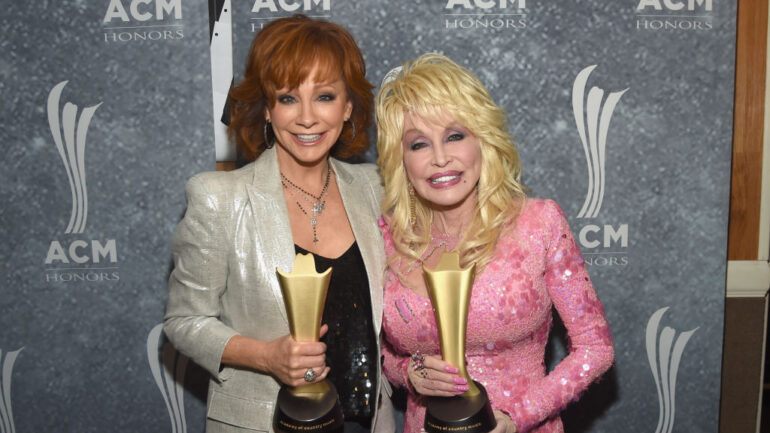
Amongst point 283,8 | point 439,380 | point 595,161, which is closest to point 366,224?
point 439,380

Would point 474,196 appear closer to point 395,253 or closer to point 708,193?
point 395,253

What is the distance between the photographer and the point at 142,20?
2297 mm

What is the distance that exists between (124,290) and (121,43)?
0.95 metres

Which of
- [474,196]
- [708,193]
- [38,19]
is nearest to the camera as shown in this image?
[474,196]

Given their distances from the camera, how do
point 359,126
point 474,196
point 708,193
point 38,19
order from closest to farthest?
1. point 474,196
2. point 359,126
3. point 38,19
4. point 708,193

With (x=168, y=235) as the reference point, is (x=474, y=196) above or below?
above

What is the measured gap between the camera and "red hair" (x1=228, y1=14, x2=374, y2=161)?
1.65 m

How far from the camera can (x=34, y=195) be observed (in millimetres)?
2363

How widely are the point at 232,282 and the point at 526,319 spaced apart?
0.80m

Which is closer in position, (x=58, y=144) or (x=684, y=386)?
(x=58, y=144)

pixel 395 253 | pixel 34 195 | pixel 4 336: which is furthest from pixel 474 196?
pixel 4 336

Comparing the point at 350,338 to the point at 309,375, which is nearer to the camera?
the point at 309,375

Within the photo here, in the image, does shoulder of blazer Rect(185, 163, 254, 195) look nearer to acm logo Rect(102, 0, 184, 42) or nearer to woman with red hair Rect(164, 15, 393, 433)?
woman with red hair Rect(164, 15, 393, 433)

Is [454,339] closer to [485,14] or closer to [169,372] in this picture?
[485,14]
